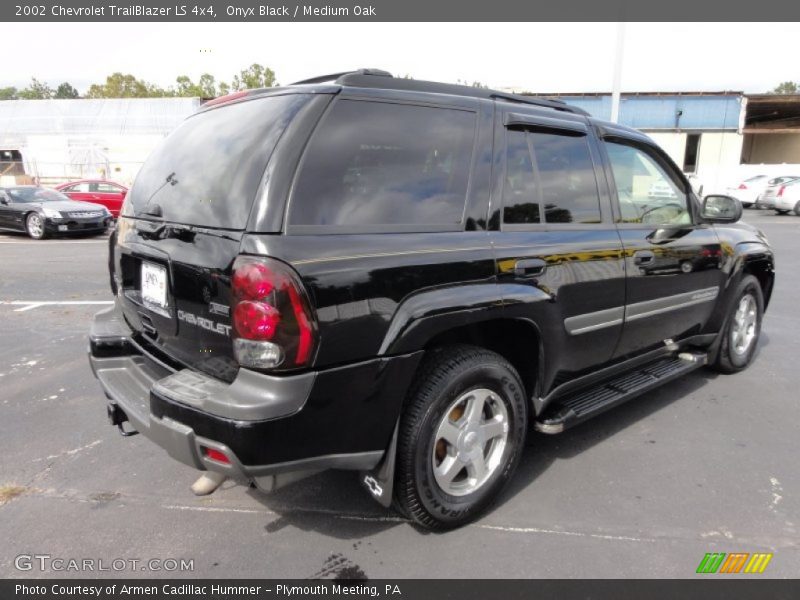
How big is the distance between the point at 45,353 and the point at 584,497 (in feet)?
16.0

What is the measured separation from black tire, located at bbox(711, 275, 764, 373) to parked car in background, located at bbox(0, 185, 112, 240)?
14.5 meters

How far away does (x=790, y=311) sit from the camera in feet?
22.1

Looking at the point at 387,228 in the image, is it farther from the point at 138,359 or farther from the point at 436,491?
the point at 138,359

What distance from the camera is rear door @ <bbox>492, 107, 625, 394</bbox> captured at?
8.78 ft

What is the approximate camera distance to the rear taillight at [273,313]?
196 cm

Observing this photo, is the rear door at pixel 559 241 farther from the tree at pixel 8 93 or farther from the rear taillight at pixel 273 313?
the tree at pixel 8 93

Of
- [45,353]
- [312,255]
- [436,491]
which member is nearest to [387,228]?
[312,255]

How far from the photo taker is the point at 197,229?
2256 millimetres

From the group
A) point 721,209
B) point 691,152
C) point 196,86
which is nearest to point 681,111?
point 691,152

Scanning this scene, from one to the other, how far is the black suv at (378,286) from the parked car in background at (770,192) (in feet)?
69.9

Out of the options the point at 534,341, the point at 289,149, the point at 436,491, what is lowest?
the point at 436,491

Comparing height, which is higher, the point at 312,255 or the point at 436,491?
the point at 312,255

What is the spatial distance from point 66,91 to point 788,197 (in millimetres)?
137686

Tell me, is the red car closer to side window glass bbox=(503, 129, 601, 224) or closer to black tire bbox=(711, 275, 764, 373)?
side window glass bbox=(503, 129, 601, 224)
